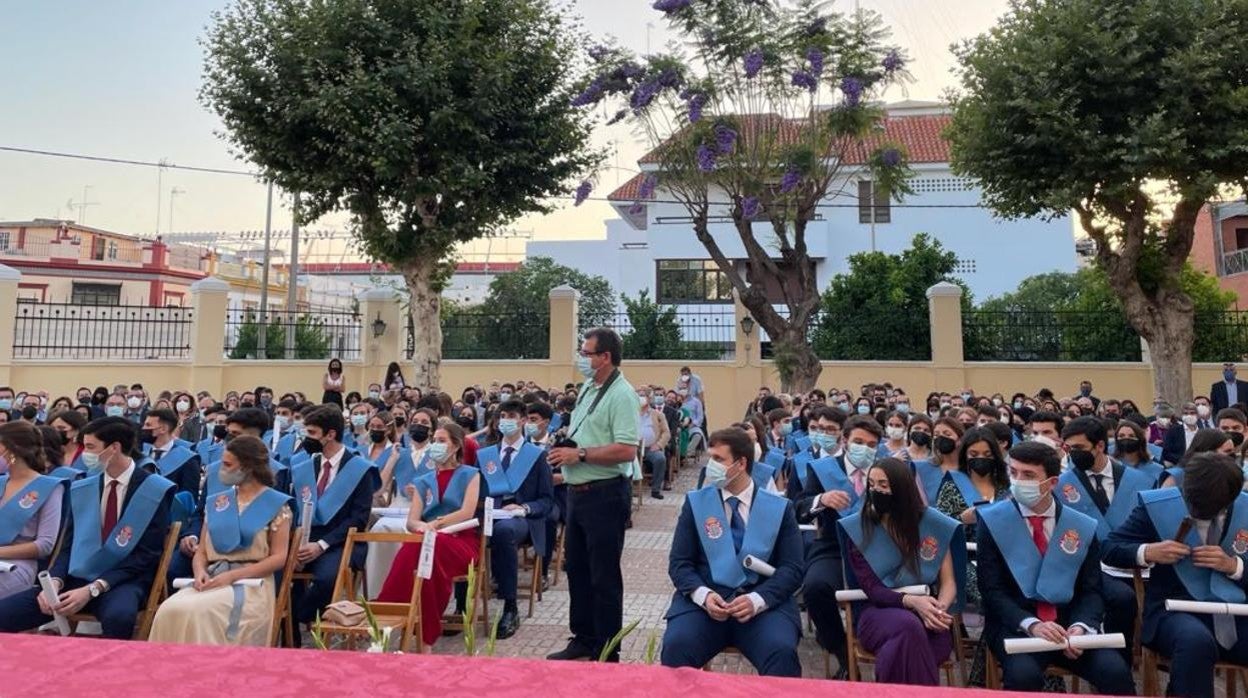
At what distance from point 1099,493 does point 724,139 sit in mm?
9120

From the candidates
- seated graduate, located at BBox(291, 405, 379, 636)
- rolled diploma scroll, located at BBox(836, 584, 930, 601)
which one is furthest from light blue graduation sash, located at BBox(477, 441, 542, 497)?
rolled diploma scroll, located at BBox(836, 584, 930, 601)

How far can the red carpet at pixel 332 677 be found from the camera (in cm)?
167

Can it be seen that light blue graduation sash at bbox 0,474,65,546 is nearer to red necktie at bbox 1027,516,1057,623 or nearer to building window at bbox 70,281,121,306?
red necktie at bbox 1027,516,1057,623

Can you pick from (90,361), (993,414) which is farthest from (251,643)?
(90,361)

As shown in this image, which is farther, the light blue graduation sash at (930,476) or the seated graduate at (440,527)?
the light blue graduation sash at (930,476)

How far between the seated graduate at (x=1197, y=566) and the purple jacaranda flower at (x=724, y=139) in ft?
32.3

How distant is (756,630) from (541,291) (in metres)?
26.3

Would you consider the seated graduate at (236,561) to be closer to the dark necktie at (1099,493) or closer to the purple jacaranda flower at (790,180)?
the dark necktie at (1099,493)

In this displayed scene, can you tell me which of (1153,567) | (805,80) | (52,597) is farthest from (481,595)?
(805,80)

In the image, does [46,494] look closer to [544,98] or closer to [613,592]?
[613,592]

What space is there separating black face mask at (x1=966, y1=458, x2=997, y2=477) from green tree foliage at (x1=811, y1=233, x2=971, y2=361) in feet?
39.6

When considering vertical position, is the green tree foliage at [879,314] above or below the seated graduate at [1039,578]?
above

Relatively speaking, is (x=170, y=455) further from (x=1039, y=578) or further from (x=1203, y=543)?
(x=1203, y=543)

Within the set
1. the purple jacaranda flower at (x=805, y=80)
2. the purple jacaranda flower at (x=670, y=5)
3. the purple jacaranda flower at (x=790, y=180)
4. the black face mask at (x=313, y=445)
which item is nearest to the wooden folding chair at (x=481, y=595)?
the black face mask at (x=313, y=445)
